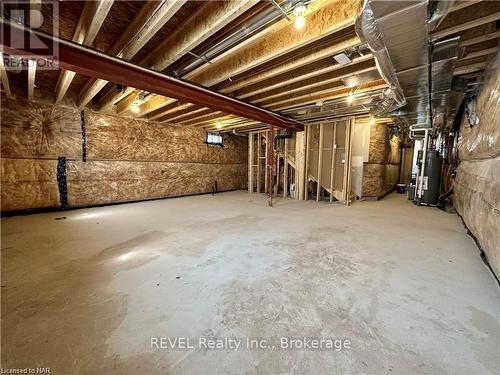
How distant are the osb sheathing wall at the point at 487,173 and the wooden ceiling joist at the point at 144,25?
10.6ft

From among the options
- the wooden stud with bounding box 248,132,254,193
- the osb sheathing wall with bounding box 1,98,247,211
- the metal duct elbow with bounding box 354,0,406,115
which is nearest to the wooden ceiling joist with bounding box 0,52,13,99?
the osb sheathing wall with bounding box 1,98,247,211

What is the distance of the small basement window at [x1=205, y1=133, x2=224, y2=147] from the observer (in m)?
7.25

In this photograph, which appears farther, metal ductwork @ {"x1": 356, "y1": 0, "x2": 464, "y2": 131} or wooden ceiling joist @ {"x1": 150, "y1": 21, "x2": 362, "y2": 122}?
wooden ceiling joist @ {"x1": 150, "y1": 21, "x2": 362, "y2": 122}

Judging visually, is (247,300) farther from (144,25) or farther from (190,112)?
(190,112)

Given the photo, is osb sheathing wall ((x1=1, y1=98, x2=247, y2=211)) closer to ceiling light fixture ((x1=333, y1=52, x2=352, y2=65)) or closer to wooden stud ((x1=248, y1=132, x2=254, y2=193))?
wooden stud ((x1=248, y1=132, x2=254, y2=193))

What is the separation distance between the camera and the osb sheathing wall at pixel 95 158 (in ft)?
13.3

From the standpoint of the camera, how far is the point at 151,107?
4.53 metres

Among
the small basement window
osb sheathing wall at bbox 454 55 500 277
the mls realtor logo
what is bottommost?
osb sheathing wall at bbox 454 55 500 277

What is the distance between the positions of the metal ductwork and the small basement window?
5423 mm

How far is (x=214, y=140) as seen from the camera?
7.43 m

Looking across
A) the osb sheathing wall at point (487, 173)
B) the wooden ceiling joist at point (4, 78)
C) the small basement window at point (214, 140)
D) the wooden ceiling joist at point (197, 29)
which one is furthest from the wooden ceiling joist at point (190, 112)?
the osb sheathing wall at point (487, 173)

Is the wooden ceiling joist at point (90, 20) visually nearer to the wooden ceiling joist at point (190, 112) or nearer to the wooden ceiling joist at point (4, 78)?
the wooden ceiling joist at point (4, 78)

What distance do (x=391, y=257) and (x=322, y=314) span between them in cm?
141

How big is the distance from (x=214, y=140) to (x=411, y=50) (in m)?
6.28
